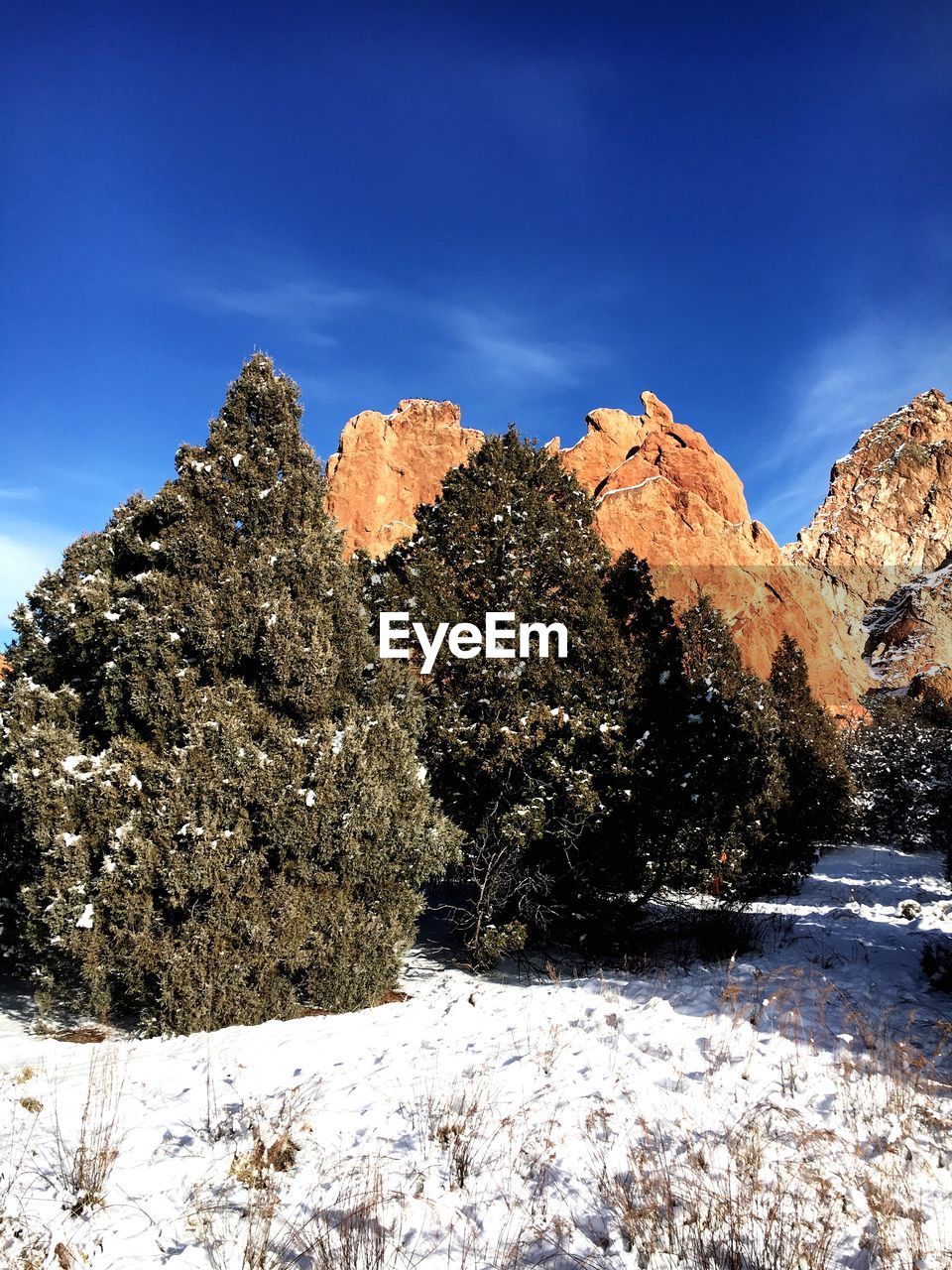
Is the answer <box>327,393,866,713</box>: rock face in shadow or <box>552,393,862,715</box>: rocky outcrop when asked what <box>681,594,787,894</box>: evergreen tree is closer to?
<box>552,393,862,715</box>: rocky outcrop

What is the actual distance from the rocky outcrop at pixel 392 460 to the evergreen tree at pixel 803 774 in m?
49.4

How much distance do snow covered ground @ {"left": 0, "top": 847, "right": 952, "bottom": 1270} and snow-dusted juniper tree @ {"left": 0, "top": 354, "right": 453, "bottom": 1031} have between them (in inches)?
25.7

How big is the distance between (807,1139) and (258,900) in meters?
4.38

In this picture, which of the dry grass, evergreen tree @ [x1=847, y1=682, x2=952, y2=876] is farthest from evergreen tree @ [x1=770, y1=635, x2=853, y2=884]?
the dry grass

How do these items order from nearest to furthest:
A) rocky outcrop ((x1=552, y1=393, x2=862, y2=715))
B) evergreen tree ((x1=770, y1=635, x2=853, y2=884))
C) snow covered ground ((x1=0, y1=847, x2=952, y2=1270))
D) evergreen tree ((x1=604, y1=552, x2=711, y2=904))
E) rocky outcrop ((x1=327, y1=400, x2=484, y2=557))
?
snow covered ground ((x1=0, y1=847, x2=952, y2=1270)) → evergreen tree ((x1=604, y1=552, x2=711, y2=904)) → evergreen tree ((x1=770, y1=635, x2=853, y2=884)) → rocky outcrop ((x1=552, y1=393, x2=862, y2=715)) → rocky outcrop ((x1=327, y1=400, x2=484, y2=557))

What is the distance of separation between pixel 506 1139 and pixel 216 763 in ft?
12.3

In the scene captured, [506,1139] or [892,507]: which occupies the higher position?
[892,507]

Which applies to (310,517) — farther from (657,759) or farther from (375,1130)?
(375,1130)

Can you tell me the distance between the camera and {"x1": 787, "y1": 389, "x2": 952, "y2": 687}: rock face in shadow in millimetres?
72125

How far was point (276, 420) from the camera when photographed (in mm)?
7605

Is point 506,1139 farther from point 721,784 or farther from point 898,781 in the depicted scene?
point 898,781

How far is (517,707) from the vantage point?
804cm

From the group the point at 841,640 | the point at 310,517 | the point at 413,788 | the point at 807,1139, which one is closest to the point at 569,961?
the point at 413,788

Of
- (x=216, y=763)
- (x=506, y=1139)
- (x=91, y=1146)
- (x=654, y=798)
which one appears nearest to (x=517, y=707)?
(x=654, y=798)
